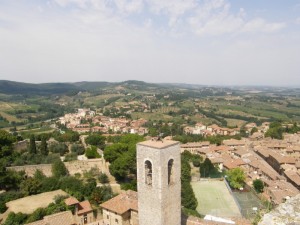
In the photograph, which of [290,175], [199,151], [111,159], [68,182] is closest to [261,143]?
[199,151]

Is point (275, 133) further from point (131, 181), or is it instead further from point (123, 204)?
point (123, 204)

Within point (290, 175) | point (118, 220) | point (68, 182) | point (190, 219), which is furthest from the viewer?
point (290, 175)

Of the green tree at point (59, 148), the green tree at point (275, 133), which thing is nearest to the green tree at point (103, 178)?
the green tree at point (59, 148)

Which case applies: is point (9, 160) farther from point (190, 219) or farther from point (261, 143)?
point (261, 143)

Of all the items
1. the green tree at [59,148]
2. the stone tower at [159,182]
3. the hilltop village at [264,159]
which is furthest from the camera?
the green tree at [59,148]

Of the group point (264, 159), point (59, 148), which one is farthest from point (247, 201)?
point (59, 148)

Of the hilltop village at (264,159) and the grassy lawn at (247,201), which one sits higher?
the grassy lawn at (247,201)

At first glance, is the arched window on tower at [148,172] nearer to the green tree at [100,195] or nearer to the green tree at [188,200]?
the green tree at [188,200]
